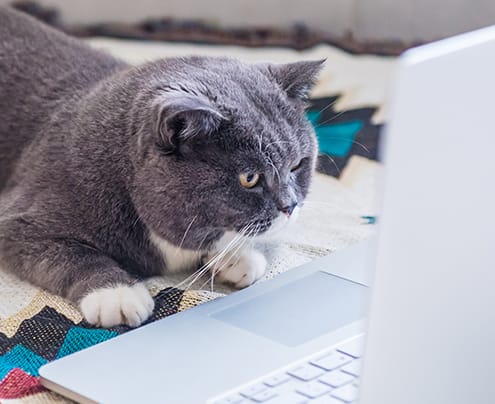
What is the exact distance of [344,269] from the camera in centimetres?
100

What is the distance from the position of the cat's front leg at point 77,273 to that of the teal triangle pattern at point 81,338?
18mm

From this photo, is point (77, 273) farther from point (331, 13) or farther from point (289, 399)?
point (331, 13)

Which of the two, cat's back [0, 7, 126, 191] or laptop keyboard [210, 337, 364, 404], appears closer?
laptop keyboard [210, 337, 364, 404]

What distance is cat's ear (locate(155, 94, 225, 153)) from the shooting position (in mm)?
909

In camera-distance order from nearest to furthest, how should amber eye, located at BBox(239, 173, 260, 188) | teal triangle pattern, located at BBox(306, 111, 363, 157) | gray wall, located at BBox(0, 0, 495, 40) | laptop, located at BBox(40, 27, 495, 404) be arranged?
laptop, located at BBox(40, 27, 495, 404)
amber eye, located at BBox(239, 173, 260, 188)
teal triangle pattern, located at BBox(306, 111, 363, 157)
gray wall, located at BBox(0, 0, 495, 40)

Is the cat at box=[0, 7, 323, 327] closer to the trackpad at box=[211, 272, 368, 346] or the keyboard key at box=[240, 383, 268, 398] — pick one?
the trackpad at box=[211, 272, 368, 346]

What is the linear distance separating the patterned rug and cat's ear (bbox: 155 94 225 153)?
0.65 feet

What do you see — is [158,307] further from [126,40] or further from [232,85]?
[126,40]

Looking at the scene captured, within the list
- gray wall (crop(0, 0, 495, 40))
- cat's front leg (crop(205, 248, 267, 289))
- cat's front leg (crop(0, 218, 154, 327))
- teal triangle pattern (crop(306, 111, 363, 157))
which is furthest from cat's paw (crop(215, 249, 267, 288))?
gray wall (crop(0, 0, 495, 40))

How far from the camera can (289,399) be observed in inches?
28.7

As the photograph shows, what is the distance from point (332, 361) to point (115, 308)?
0.98 feet

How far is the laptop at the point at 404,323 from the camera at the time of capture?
0.53 metres

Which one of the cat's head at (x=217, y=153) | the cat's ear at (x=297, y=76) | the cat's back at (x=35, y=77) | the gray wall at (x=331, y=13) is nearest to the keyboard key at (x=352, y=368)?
the cat's head at (x=217, y=153)

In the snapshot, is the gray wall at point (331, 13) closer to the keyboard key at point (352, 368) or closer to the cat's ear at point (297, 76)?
the cat's ear at point (297, 76)
